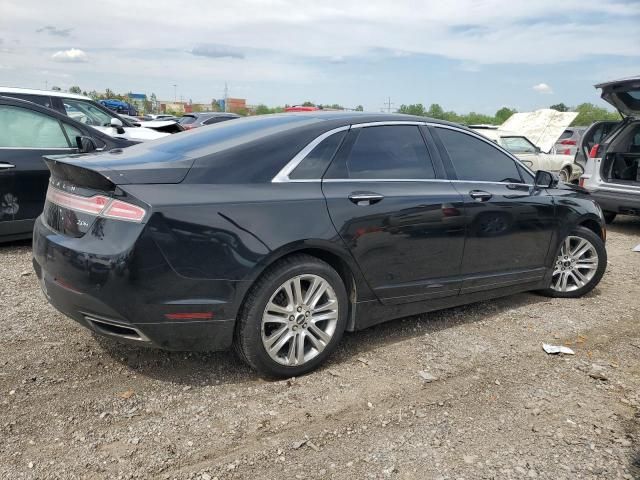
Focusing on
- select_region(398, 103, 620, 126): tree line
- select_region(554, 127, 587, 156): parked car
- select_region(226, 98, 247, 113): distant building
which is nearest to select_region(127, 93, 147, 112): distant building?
select_region(226, 98, 247, 113): distant building

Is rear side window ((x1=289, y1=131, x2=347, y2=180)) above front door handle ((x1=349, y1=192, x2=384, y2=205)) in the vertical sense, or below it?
above

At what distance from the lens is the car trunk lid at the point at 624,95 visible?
7.46 metres

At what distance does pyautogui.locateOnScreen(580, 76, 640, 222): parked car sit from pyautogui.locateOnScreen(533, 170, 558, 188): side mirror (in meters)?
3.95

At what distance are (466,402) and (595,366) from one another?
1164mm

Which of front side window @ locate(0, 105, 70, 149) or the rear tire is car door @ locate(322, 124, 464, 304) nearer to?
front side window @ locate(0, 105, 70, 149)

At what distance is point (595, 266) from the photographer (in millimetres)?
5180

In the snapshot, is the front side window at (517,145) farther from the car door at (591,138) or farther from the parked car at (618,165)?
the parked car at (618,165)

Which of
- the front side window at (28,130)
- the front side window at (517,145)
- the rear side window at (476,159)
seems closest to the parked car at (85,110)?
the front side window at (28,130)

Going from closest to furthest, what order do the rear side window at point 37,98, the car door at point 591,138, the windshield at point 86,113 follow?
1. the rear side window at point 37,98
2. the windshield at point 86,113
3. the car door at point 591,138

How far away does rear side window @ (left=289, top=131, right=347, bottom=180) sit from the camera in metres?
3.34

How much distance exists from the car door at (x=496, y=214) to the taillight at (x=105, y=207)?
230 cm

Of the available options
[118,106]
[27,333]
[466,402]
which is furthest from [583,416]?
[118,106]

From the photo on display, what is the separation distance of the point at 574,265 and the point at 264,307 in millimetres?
3324

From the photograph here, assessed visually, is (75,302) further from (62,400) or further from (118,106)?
(118,106)
